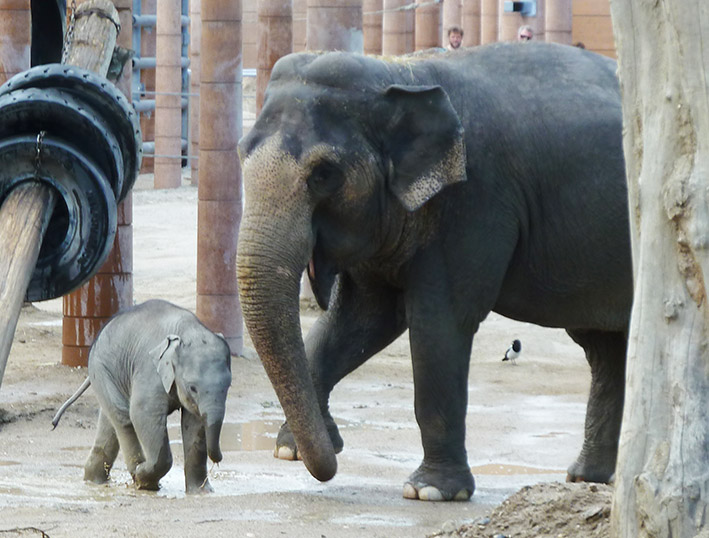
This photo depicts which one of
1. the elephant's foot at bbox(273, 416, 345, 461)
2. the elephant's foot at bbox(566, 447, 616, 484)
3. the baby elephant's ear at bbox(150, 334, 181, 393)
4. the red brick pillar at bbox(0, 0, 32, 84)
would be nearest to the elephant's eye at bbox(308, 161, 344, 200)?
the elephant's foot at bbox(273, 416, 345, 461)

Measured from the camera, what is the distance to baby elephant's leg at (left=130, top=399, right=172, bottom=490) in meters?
6.70

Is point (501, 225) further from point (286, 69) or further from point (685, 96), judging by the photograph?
point (685, 96)

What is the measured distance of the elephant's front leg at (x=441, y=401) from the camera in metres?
6.10

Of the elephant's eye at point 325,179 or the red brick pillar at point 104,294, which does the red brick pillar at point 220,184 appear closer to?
the red brick pillar at point 104,294

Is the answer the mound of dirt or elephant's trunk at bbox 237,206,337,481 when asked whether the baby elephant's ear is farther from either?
the mound of dirt

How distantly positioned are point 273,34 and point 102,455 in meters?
4.95

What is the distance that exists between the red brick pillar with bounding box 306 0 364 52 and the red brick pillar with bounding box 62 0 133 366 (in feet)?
4.81

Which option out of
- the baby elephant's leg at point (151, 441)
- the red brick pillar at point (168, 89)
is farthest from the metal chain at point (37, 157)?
the red brick pillar at point (168, 89)

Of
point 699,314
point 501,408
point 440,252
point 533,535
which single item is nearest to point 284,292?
point 440,252

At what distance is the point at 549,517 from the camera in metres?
4.37

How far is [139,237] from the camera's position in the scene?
750 inches

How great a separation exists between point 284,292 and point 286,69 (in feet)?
3.11

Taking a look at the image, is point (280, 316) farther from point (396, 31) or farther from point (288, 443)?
point (396, 31)

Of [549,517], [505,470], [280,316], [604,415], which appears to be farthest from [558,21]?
[549,517]
